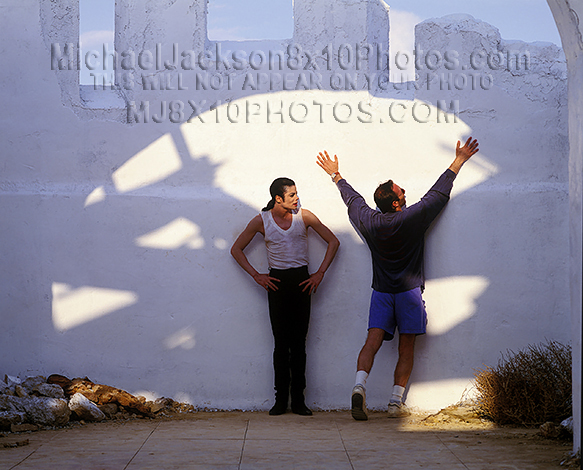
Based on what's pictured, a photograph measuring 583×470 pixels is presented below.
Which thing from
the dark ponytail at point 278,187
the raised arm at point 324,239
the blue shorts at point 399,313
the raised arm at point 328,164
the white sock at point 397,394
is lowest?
the white sock at point 397,394

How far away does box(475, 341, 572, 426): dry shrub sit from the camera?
199 inches

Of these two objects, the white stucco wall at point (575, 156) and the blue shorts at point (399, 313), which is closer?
the white stucco wall at point (575, 156)

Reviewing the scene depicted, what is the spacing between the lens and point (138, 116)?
235 inches

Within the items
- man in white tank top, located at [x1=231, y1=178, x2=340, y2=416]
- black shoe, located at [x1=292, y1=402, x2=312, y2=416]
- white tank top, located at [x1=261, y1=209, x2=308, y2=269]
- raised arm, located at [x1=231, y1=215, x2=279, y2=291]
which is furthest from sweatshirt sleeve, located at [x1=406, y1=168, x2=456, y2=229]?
black shoe, located at [x1=292, y1=402, x2=312, y2=416]

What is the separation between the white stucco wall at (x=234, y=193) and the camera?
5762mm

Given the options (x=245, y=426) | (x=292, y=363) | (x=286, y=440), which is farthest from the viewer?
(x=292, y=363)

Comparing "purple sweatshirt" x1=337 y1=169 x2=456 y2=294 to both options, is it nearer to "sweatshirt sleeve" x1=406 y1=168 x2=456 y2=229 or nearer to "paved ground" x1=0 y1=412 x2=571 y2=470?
"sweatshirt sleeve" x1=406 y1=168 x2=456 y2=229

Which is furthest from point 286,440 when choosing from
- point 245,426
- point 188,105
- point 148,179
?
point 188,105

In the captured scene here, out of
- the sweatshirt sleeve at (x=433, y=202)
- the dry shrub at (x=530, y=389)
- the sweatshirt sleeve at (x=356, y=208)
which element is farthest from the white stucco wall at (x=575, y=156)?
the sweatshirt sleeve at (x=356, y=208)

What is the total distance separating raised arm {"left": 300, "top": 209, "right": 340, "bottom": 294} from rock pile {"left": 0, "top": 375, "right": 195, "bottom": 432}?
1556mm

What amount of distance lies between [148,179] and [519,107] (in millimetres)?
3375

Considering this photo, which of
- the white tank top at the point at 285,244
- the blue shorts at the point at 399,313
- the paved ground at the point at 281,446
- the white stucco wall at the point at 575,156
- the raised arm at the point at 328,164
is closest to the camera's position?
the white stucco wall at the point at 575,156

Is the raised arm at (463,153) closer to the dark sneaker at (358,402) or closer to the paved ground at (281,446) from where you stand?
the dark sneaker at (358,402)

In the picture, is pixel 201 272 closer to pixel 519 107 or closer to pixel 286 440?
pixel 286 440
